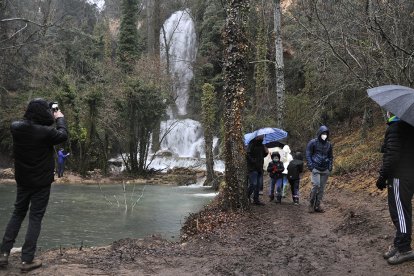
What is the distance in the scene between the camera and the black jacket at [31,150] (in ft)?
16.8

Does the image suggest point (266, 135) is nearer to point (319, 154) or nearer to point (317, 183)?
point (319, 154)

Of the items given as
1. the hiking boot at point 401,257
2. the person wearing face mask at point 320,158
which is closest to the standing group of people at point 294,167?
the person wearing face mask at point 320,158

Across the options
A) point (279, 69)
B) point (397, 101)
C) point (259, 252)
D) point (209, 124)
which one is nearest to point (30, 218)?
point (259, 252)

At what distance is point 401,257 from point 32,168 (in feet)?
15.2

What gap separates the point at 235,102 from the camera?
8.66m

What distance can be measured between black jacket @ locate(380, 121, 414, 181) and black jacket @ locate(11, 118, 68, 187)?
4168 mm

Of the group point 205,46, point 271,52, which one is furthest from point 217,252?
point 205,46

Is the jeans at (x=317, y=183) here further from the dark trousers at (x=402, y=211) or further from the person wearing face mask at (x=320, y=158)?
the dark trousers at (x=402, y=211)

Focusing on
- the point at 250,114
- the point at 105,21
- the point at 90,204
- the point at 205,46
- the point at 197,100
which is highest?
the point at 105,21

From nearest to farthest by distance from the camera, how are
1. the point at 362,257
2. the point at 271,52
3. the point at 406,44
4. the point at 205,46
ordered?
the point at 362,257, the point at 406,44, the point at 271,52, the point at 205,46

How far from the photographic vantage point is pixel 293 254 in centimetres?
624

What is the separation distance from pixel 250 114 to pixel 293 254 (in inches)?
608

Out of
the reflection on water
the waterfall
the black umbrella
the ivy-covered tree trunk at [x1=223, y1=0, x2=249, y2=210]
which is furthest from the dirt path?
the waterfall

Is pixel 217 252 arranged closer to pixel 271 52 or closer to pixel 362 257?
pixel 362 257
